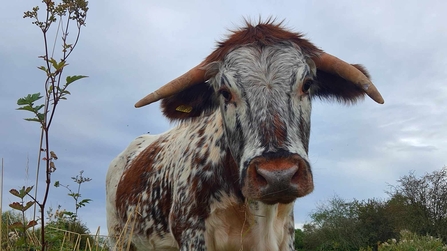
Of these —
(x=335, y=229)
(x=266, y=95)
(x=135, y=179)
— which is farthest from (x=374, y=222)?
(x=266, y=95)

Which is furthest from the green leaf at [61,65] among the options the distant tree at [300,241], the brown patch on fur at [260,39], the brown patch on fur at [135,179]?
the distant tree at [300,241]

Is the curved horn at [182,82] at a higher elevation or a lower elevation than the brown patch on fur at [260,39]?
lower

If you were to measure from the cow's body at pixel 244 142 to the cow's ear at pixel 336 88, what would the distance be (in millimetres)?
10

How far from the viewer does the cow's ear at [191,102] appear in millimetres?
4617

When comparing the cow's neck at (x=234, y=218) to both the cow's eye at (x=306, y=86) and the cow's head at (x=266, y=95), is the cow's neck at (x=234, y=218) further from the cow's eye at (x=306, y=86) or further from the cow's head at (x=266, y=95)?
the cow's eye at (x=306, y=86)

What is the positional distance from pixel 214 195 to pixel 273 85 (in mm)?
1169

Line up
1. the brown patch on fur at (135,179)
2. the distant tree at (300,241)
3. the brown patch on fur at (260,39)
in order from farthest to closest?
the distant tree at (300,241) < the brown patch on fur at (135,179) < the brown patch on fur at (260,39)

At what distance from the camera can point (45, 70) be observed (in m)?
2.71

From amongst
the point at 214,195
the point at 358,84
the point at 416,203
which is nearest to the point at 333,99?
the point at 358,84

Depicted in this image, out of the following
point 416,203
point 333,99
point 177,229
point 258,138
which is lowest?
point 177,229

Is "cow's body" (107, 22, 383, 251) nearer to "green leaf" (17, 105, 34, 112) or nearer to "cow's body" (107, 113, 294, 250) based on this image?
"cow's body" (107, 113, 294, 250)

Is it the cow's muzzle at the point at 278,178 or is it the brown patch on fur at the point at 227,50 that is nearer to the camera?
the cow's muzzle at the point at 278,178

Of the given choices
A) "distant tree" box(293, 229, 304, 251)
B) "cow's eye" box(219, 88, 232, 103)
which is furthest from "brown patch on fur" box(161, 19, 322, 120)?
"distant tree" box(293, 229, 304, 251)

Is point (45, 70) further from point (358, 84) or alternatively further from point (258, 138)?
point (358, 84)
